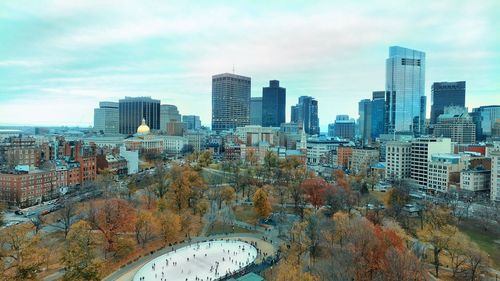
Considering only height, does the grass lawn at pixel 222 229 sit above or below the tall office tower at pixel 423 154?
below

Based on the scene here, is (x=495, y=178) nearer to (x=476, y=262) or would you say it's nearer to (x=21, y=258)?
(x=476, y=262)

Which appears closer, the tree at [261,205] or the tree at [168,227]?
the tree at [168,227]

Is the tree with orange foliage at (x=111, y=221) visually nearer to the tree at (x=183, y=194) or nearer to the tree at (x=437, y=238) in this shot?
the tree at (x=183, y=194)

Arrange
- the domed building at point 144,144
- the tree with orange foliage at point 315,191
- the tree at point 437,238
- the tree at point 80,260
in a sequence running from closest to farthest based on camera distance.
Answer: the tree at point 80,260 < the tree at point 437,238 < the tree with orange foliage at point 315,191 < the domed building at point 144,144

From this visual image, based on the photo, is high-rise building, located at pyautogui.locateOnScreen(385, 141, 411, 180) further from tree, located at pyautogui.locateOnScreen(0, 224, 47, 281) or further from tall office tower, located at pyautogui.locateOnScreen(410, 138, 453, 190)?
tree, located at pyautogui.locateOnScreen(0, 224, 47, 281)

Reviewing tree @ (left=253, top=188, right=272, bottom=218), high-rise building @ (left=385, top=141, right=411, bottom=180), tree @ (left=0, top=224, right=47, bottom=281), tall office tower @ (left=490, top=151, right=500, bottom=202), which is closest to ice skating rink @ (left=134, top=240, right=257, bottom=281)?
tree @ (left=253, top=188, right=272, bottom=218)

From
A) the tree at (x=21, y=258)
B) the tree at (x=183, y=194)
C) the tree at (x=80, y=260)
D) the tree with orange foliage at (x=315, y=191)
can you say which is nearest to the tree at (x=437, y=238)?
the tree with orange foliage at (x=315, y=191)
